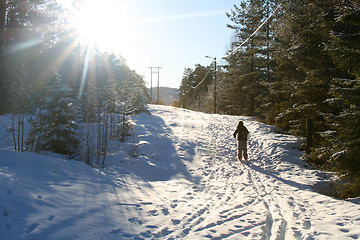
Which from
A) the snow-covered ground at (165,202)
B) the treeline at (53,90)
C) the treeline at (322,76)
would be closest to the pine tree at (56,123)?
the treeline at (53,90)

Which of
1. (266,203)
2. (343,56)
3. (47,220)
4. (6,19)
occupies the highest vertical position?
(6,19)

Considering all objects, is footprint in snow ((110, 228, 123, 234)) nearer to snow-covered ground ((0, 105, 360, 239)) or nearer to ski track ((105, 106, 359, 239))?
snow-covered ground ((0, 105, 360, 239))

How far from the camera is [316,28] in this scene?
966cm

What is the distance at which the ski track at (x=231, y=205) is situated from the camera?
4.14 metres

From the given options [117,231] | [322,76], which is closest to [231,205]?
[117,231]

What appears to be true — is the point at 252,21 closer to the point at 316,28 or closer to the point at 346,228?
the point at 316,28

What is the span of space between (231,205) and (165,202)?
166cm

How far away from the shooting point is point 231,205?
5547mm

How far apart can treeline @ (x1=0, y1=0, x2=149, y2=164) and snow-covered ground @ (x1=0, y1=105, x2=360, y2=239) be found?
208cm

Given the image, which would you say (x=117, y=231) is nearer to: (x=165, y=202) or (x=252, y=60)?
(x=165, y=202)

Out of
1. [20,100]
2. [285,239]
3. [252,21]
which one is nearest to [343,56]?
[285,239]

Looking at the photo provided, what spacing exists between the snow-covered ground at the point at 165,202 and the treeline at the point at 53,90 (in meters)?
2.08

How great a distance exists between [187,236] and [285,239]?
174 centimetres

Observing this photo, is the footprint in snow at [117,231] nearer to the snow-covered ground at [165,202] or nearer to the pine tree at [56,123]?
the snow-covered ground at [165,202]
